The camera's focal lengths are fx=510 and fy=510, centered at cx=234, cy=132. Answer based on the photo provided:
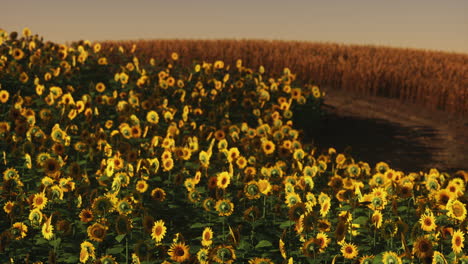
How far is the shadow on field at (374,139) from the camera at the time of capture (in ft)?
34.1

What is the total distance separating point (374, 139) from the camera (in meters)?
11.6

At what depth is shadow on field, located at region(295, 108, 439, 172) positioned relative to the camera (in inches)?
410

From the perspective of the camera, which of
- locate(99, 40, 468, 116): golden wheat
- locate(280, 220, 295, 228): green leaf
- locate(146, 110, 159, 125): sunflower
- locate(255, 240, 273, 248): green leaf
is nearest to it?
locate(255, 240, 273, 248): green leaf

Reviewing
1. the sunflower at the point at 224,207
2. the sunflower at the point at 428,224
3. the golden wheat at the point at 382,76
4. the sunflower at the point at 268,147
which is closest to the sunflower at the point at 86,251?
the sunflower at the point at 224,207

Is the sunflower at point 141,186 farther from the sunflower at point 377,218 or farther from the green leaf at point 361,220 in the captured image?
the sunflower at point 377,218

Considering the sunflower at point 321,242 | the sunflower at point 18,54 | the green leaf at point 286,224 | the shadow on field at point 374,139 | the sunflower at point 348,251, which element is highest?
the sunflower at point 18,54

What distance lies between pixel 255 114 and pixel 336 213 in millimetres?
4615

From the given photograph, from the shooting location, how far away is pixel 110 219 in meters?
4.23

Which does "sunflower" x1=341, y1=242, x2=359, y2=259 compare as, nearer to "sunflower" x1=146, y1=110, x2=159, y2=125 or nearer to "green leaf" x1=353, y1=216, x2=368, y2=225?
"green leaf" x1=353, y1=216, x2=368, y2=225

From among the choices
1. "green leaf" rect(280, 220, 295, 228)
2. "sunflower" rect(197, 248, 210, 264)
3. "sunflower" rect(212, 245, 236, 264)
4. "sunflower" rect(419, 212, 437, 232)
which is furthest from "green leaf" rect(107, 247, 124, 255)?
"sunflower" rect(419, 212, 437, 232)

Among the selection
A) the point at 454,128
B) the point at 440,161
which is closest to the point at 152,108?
the point at 440,161

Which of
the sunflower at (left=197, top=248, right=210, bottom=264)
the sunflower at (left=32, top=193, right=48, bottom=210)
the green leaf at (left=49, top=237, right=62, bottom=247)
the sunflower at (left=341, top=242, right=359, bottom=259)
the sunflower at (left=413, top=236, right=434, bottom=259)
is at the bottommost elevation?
the green leaf at (left=49, top=237, right=62, bottom=247)

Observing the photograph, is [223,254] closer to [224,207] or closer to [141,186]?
[224,207]

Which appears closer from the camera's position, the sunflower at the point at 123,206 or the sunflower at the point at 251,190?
the sunflower at the point at 123,206
